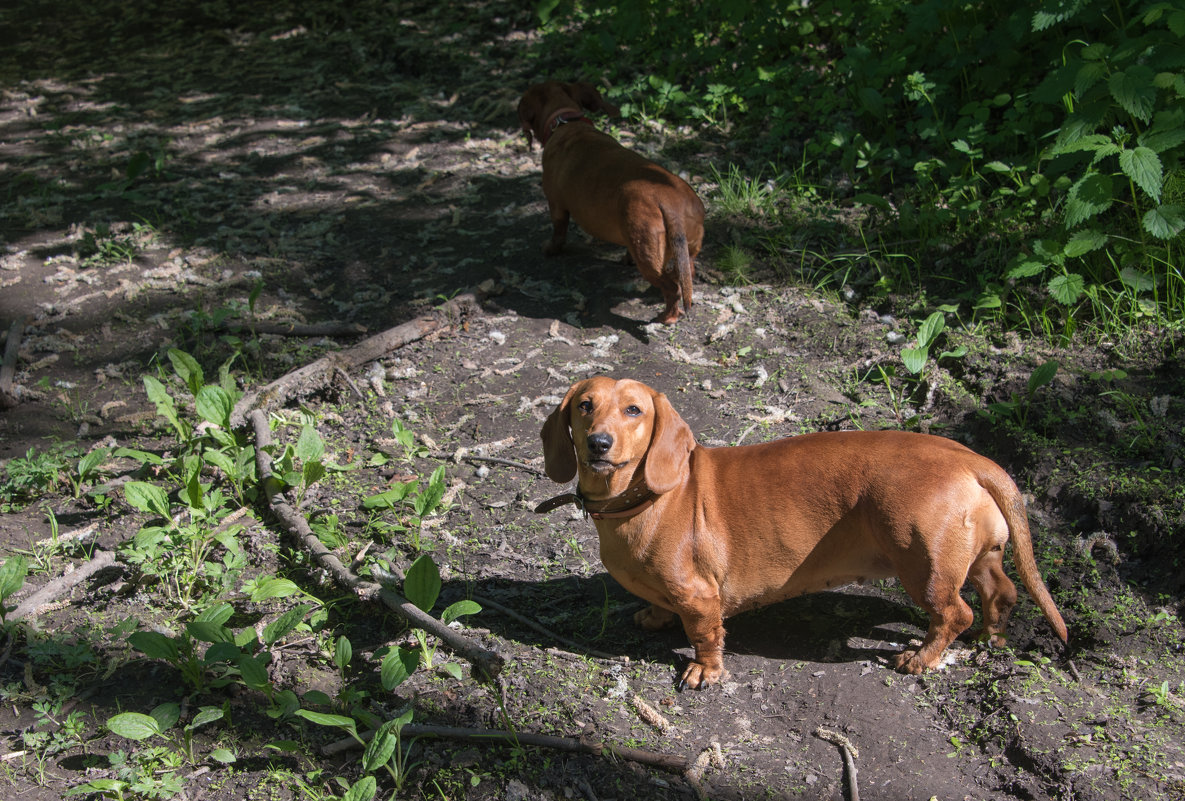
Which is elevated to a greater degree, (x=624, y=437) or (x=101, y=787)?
(x=624, y=437)

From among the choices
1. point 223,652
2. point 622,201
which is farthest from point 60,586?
point 622,201

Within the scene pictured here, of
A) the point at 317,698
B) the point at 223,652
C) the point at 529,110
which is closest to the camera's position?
the point at 317,698

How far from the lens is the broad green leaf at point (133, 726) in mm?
2678

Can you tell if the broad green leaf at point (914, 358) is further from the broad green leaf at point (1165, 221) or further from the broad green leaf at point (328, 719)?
the broad green leaf at point (328, 719)

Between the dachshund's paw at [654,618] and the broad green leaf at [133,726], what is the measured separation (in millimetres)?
1745

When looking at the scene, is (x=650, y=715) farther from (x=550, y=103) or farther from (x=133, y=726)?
(x=550, y=103)

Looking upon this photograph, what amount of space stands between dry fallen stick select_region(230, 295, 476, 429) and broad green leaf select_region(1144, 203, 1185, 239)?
3.81 meters

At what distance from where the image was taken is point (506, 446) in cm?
453


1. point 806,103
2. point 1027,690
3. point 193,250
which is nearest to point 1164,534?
point 1027,690

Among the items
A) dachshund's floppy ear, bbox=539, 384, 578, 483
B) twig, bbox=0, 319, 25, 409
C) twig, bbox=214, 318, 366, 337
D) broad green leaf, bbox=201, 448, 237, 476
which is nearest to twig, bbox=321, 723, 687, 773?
dachshund's floppy ear, bbox=539, 384, 578, 483

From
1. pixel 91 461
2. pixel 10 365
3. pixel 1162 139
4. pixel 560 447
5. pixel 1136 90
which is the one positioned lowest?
pixel 91 461

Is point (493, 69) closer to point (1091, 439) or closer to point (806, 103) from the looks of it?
point (806, 103)

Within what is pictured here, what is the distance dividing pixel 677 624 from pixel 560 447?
915 mm

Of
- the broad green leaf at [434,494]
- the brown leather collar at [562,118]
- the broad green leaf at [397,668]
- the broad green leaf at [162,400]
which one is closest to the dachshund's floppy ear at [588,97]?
the brown leather collar at [562,118]
